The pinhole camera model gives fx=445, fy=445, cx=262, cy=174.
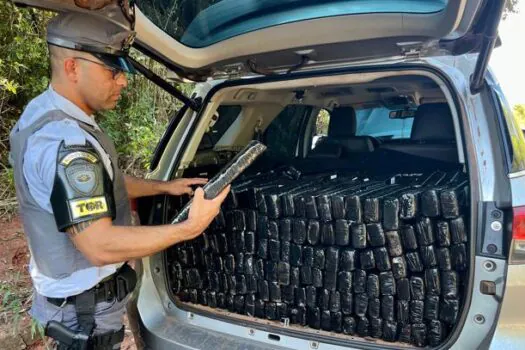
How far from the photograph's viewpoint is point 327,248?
1.88 m

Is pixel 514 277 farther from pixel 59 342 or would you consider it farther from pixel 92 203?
pixel 59 342

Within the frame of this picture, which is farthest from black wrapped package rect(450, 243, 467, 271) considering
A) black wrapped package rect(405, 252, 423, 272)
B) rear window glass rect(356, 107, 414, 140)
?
rear window glass rect(356, 107, 414, 140)

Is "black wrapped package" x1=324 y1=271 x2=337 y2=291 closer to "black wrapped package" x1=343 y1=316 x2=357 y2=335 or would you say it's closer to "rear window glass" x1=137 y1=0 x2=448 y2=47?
"black wrapped package" x1=343 y1=316 x2=357 y2=335

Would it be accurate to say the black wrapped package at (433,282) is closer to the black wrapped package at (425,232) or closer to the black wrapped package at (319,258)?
→ the black wrapped package at (425,232)

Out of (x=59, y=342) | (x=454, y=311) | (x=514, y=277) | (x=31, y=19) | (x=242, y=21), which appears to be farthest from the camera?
(x=31, y=19)

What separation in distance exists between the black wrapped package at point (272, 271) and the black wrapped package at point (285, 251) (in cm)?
6

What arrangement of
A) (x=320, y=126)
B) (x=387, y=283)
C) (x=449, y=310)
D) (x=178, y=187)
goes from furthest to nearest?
1. (x=320, y=126)
2. (x=178, y=187)
3. (x=387, y=283)
4. (x=449, y=310)

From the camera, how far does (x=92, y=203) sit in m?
1.48

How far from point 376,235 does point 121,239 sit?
0.96m

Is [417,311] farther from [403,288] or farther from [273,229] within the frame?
[273,229]

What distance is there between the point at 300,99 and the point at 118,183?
159cm

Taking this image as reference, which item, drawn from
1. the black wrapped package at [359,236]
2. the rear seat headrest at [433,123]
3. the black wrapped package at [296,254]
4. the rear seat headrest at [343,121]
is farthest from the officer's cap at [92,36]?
the rear seat headrest at [343,121]

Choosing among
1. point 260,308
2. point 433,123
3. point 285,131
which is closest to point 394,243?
point 260,308

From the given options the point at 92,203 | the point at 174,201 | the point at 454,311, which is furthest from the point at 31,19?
the point at 454,311
